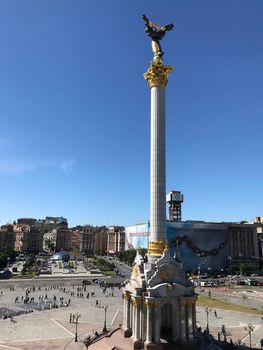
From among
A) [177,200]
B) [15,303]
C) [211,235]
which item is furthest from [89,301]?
[177,200]

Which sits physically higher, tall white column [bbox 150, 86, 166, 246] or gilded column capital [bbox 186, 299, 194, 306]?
tall white column [bbox 150, 86, 166, 246]

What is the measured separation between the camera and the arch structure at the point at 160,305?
32.0 metres

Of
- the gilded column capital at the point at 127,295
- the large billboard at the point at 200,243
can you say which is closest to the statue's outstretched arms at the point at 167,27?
the gilded column capital at the point at 127,295

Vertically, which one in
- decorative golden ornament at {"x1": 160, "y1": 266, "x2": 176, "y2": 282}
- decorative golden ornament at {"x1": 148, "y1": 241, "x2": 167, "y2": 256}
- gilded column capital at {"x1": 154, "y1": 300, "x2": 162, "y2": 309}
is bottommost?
gilded column capital at {"x1": 154, "y1": 300, "x2": 162, "y2": 309}

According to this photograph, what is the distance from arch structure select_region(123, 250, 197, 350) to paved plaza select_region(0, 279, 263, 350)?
7.88 feet

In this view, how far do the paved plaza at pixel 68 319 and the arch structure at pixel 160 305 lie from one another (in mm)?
2402

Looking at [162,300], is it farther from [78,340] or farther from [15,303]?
[15,303]

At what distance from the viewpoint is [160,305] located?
1271 inches

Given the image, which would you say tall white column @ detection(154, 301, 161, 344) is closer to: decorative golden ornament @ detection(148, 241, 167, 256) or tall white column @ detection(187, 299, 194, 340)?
tall white column @ detection(187, 299, 194, 340)

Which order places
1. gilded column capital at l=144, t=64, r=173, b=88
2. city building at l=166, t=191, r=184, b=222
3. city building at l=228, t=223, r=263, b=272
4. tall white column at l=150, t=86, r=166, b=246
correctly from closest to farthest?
1. tall white column at l=150, t=86, r=166, b=246
2. gilded column capital at l=144, t=64, r=173, b=88
3. city building at l=228, t=223, r=263, b=272
4. city building at l=166, t=191, r=184, b=222

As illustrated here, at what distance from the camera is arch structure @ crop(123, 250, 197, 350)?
31969 millimetres

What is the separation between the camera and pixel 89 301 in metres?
67.2

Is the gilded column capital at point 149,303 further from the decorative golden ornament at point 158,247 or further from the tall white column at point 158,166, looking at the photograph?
the tall white column at point 158,166

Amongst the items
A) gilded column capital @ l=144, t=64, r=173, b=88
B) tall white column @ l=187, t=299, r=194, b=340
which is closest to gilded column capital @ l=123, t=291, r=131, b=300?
tall white column @ l=187, t=299, r=194, b=340
